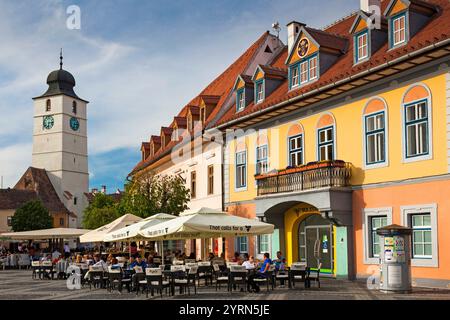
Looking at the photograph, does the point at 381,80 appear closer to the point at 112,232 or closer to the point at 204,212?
the point at 204,212

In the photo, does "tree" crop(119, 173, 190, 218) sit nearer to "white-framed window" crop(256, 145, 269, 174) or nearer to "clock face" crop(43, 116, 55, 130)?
"white-framed window" crop(256, 145, 269, 174)

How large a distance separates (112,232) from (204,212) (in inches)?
236

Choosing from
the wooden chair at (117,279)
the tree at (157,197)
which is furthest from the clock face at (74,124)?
the wooden chair at (117,279)

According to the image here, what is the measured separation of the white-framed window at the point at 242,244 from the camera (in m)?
30.9

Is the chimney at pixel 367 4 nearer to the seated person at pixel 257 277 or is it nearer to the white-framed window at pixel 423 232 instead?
the white-framed window at pixel 423 232

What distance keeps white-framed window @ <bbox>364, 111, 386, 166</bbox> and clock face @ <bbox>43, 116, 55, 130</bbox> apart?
88977 millimetres

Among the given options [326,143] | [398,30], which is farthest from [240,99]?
[398,30]

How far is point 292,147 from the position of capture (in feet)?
89.7

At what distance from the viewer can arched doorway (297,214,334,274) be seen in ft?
82.8

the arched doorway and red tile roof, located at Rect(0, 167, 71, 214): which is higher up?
red tile roof, located at Rect(0, 167, 71, 214)

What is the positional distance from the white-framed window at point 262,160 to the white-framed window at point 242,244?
3625mm

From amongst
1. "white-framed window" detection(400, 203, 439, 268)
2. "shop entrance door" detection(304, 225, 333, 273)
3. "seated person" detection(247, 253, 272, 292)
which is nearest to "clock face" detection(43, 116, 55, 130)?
"shop entrance door" detection(304, 225, 333, 273)

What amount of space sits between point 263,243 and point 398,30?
471 inches
